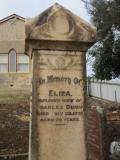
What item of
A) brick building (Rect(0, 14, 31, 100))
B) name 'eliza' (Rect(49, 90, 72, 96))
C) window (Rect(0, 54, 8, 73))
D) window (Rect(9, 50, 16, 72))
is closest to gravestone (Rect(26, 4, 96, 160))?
name 'eliza' (Rect(49, 90, 72, 96))

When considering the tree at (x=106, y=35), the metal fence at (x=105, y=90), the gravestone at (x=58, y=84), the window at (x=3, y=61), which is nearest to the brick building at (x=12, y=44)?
the window at (x=3, y=61)

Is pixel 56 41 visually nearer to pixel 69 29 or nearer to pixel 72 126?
pixel 69 29

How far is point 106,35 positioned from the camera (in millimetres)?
21734

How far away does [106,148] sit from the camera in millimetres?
9422

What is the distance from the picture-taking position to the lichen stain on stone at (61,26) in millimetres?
6250

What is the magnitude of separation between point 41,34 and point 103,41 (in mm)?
15875

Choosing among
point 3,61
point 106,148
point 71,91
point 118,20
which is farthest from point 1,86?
point 71,91

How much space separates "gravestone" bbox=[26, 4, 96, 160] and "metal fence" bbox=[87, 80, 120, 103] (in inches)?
871

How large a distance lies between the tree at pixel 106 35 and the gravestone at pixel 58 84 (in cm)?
1459

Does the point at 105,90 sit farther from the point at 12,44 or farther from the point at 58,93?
the point at 58,93

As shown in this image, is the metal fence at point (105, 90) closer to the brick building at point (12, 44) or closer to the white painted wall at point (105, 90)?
the white painted wall at point (105, 90)

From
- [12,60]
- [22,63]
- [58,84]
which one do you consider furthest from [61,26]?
[22,63]

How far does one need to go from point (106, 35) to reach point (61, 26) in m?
15.6

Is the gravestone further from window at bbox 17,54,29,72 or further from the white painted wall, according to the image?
window at bbox 17,54,29,72
